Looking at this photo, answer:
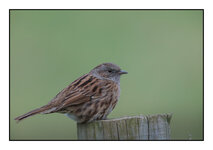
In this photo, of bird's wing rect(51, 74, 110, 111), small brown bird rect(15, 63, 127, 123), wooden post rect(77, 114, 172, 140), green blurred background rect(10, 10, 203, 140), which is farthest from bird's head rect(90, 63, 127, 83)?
green blurred background rect(10, 10, 203, 140)

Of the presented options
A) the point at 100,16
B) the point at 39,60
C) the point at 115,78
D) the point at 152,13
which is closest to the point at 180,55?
the point at 152,13

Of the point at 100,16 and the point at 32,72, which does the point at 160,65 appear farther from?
the point at 32,72

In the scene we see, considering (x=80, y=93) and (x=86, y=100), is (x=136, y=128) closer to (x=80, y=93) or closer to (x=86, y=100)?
(x=86, y=100)

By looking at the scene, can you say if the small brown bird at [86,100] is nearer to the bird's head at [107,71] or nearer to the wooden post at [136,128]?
the bird's head at [107,71]

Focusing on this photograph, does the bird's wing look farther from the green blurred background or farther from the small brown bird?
the green blurred background

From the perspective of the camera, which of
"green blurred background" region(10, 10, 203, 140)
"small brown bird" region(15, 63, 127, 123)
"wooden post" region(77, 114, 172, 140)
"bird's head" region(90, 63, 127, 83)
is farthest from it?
"green blurred background" region(10, 10, 203, 140)

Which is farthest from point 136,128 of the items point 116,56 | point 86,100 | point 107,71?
point 116,56
